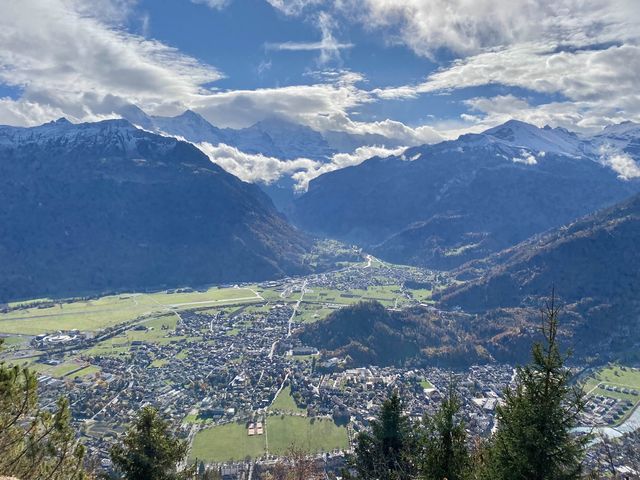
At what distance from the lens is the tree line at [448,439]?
14.8m

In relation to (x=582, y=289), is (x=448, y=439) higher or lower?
higher

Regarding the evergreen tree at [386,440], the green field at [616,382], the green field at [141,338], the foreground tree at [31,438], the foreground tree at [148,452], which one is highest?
the foreground tree at [31,438]

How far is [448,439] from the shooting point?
18.1 m

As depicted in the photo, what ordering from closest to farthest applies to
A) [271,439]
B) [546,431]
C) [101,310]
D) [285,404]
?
[546,431] → [271,439] → [285,404] → [101,310]

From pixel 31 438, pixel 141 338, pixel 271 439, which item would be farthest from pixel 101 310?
pixel 31 438

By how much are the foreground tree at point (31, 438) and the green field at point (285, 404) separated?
70869 millimetres

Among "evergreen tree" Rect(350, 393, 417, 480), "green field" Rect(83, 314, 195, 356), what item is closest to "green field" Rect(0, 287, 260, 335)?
"green field" Rect(83, 314, 195, 356)

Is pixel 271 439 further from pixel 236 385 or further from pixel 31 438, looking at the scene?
pixel 31 438

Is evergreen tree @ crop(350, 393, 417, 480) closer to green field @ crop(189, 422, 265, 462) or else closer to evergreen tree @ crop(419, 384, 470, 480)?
evergreen tree @ crop(419, 384, 470, 480)

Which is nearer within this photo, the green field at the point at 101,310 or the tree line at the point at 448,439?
the tree line at the point at 448,439

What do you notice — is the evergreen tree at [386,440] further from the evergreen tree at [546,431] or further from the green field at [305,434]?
the green field at [305,434]

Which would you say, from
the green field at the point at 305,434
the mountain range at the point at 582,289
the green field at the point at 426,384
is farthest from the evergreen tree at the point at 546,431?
the mountain range at the point at 582,289

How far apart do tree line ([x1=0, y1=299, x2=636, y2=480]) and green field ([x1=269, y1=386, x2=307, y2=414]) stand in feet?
219

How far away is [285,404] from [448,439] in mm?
73831
